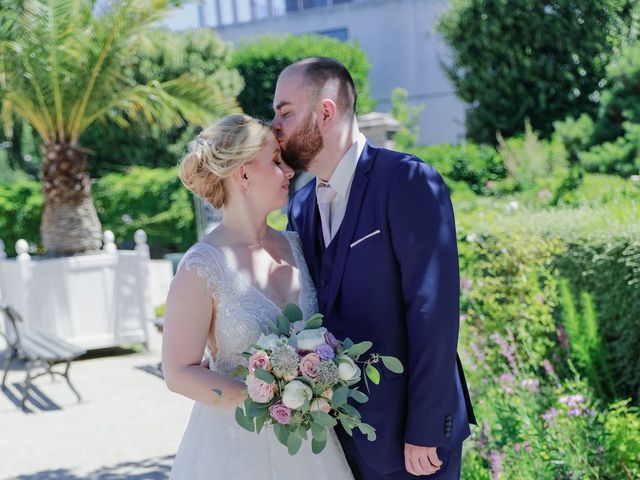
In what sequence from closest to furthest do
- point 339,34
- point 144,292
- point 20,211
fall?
1. point 144,292
2. point 20,211
3. point 339,34

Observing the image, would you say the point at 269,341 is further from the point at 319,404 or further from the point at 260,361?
the point at 319,404

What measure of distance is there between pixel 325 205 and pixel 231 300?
53 cm

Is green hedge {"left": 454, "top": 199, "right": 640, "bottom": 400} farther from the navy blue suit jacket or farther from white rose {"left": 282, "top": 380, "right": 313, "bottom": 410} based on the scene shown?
white rose {"left": 282, "top": 380, "right": 313, "bottom": 410}

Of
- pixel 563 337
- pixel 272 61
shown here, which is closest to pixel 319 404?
pixel 563 337

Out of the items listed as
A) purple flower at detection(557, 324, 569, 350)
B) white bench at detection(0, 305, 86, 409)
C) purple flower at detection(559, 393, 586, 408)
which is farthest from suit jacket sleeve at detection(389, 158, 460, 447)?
white bench at detection(0, 305, 86, 409)

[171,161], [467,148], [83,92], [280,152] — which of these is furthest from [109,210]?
[280,152]

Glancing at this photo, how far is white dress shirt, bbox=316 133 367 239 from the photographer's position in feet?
8.54

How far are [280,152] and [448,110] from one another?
3272 cm

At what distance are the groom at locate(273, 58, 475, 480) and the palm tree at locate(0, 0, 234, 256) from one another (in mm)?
7312

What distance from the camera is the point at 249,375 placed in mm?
2146

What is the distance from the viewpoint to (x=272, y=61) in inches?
1134

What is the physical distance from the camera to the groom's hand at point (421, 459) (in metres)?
2.35

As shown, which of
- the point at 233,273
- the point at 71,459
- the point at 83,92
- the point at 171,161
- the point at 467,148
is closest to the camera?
the point at 233,273

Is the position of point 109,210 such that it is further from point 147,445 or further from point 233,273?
point 233,273
